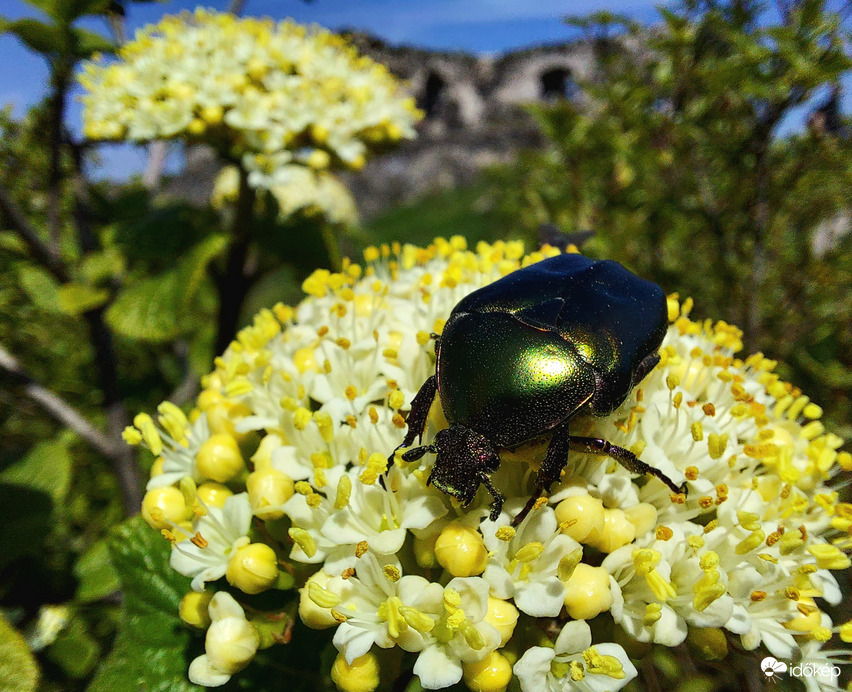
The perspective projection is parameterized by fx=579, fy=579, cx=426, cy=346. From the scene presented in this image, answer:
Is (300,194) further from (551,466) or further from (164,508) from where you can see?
(551,466)

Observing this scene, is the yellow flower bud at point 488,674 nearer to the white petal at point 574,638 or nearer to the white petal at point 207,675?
the white petal at point 574,638

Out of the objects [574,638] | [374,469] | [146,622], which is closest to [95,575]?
[146,622]

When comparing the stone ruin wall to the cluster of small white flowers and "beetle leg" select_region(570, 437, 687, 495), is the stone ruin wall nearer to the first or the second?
the cluster of small white flowers

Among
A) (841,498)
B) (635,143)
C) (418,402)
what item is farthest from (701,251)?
(418,402)

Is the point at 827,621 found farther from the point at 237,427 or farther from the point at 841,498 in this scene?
the point at 237,427

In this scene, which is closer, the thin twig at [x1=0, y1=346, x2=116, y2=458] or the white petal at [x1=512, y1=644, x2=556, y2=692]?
the white petal at [x1=512, y1=644, x2=556, y2=692]

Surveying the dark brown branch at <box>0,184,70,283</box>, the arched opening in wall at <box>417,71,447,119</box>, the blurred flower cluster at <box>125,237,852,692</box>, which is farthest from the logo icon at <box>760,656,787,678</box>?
the arched opening in wall at <box>417,71,447,119</box>

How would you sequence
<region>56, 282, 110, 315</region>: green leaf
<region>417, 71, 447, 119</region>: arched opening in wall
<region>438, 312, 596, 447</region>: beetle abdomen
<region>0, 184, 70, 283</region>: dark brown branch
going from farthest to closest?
<region>417, 71, 447, 119</region>: arched opening in wall
<region>56, 282, 110, 315</region>: green leaf
<region>0, 184, 70, 283</region>: dark brown branch
<region>438, 312, 596, 447</region>: beetle abdomen
